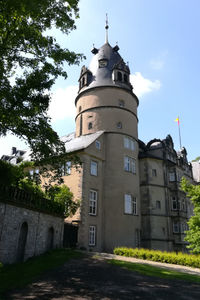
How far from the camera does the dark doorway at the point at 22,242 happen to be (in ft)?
47.8

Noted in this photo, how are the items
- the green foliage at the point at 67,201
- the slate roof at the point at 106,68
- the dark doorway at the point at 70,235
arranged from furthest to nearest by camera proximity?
the slate roof at the point at 106,68, the green foliage at the point at 67,201, the dark doorway at the point at 70,235

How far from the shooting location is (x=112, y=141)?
2883cm

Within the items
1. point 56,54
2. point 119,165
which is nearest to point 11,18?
point 56,54

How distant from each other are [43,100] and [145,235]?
69.8 feet

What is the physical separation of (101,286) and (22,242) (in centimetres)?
699

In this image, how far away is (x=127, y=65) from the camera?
34.2m

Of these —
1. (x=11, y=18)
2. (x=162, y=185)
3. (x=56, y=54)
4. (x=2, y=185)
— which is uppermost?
(x=11, y=18)

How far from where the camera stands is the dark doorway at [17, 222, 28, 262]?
1457cm

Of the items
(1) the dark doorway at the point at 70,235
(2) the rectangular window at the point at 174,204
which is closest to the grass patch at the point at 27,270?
(1) the dark doorway at the point at 70,235

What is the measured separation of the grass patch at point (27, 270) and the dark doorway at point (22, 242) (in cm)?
51

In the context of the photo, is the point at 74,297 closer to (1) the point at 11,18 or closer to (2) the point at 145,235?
(1) the point at 11,18

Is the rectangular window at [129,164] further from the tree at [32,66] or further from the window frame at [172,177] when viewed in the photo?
the tree at [32,66]

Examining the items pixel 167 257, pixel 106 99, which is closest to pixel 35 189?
pixel 167 257

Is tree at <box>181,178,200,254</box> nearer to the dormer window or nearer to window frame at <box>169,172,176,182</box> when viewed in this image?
window frame at <box>169,172,176,182</box>
